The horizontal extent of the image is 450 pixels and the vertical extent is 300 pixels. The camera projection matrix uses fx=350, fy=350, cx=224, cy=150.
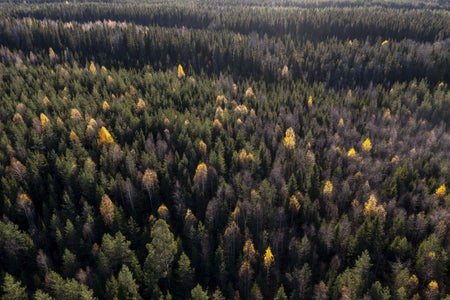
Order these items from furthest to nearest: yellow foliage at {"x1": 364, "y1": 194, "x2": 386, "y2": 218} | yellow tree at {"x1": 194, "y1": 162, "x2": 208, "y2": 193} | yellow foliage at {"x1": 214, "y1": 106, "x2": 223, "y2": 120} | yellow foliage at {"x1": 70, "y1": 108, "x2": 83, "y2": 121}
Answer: yellow foliage at {"x1": 214, "y1": 106, "x2": 223, "y2": 120} → yellow foliage at {"x1": 70, "y1": 108, "x2": 83, "y2": 121} → yellow tree at {"x1": 194, "y1": 162, "x2": 208, "y2": 193} → yellow foliage at {"x1": 364, "y1": 194, "x2": 386, "y2": 218}

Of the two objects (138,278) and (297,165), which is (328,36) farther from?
(138,278)

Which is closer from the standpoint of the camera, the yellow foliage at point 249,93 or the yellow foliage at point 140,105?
the yellow foliage at point 140,105

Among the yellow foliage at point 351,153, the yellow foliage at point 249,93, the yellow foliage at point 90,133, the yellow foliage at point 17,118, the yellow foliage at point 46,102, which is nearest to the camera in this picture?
the yellow foliage at point 351,153

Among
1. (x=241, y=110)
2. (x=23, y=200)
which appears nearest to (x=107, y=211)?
(x=23, y=200)

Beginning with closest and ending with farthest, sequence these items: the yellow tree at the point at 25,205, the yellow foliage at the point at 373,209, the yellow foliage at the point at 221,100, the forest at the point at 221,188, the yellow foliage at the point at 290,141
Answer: the forest at the point at 221,188
the yellow tree at the point at 25,205
the yellow foliage at the point at 373,209
the yellow foliage at the point at 290,141
the yellow foliage at the point at 221,100

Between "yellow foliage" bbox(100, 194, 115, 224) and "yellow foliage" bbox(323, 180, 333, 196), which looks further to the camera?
"yellow foliage" bbox(323, 180, 333, 196)

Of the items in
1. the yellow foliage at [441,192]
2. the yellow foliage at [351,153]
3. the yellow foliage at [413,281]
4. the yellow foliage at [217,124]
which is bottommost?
the yellow foliage at [413,281]

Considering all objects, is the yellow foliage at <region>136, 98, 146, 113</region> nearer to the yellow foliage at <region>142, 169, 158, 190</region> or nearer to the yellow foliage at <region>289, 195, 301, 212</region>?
the yellow foliage at <region>142, 169, 158, 190</region>

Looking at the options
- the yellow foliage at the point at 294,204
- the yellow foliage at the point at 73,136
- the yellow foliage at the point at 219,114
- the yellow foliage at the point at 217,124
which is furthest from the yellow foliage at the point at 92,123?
the yellow foliage at the point at 294,204

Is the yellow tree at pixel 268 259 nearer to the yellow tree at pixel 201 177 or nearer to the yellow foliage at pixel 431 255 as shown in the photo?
the yellow tree at pixel 201 177

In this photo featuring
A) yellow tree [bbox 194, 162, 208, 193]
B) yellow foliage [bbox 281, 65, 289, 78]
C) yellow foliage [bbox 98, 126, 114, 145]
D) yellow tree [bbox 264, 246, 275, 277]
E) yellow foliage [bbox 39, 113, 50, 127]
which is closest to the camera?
yellow tree [bbox 264, 246, 275, 277]

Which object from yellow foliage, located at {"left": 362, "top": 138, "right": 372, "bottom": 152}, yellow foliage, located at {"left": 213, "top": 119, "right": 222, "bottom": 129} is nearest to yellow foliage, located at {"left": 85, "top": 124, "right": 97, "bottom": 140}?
yellow foliage, located at {"left": 213, "top": 119, "right": 222, "bottom": 129}
